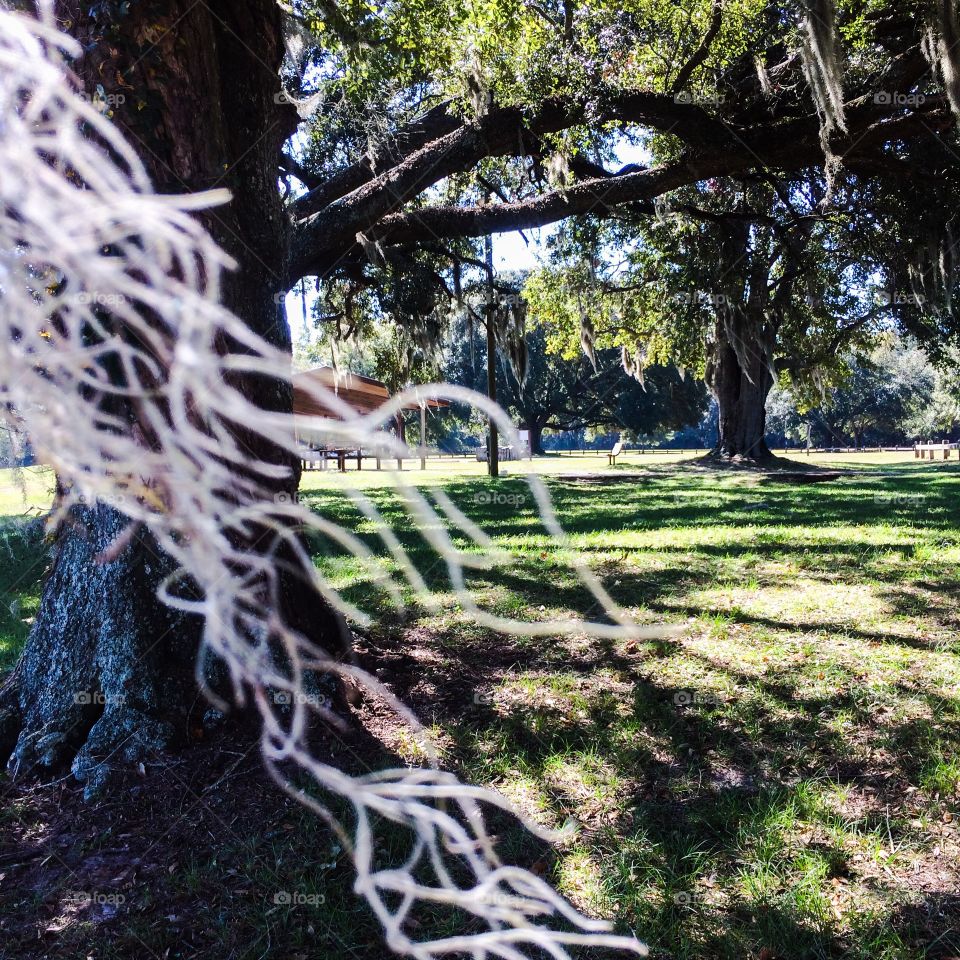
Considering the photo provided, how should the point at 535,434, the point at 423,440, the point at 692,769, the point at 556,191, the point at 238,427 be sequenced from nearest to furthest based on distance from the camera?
the point at 423,440 → the point at 238,427 → the point at 692,769 → the point at 556,191 → the point at 535,434

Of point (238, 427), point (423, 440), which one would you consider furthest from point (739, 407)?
point (423, 440)

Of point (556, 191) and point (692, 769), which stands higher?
point (556, 191)

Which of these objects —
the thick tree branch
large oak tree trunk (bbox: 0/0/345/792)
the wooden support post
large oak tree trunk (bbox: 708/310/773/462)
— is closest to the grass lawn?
large oak tree trunk (bbox: 0/0/345/792)

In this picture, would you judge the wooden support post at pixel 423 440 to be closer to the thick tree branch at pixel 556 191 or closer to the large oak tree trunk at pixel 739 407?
the thick tree branch at pixel 556 191

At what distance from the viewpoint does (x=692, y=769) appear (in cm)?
276

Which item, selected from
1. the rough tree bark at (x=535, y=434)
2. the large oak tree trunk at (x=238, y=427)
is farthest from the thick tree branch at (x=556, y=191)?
the rough tree bark at (x=535, y=434)

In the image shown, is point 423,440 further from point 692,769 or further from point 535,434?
point 535,434

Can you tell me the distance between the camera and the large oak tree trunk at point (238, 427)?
2.57 m

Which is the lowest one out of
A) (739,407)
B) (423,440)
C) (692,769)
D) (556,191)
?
(692,769)

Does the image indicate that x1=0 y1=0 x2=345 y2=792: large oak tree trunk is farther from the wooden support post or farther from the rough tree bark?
the rough tree bark

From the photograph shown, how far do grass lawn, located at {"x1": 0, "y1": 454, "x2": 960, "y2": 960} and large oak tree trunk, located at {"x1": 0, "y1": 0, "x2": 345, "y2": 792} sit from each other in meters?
0.30

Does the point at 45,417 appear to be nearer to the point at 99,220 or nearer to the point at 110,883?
the point at 99,220

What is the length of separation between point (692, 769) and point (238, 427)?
7.10 ft

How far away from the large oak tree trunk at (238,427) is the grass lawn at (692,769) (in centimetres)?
30
